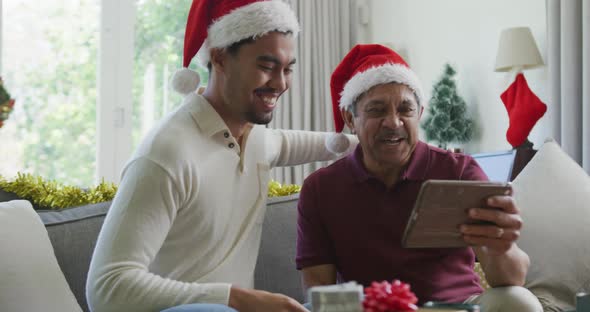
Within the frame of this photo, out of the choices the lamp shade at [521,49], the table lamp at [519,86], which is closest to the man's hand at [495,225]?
the table lamp at [519,86]

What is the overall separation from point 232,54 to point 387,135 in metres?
0.43

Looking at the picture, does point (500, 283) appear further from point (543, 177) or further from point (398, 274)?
point (543, 177)

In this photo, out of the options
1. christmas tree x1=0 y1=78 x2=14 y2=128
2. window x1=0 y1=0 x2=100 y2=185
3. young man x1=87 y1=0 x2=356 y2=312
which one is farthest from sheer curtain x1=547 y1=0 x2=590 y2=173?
window x1=0 y1=0 x2=100 y2=185

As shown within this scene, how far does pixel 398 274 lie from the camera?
1848mm

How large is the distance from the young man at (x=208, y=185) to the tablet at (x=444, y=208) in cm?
27

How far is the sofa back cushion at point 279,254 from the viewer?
2.21 m

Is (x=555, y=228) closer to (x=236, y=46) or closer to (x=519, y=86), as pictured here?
(x=236, y=46)

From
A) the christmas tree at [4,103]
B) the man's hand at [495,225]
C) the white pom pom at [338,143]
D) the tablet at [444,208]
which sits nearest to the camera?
the tablet at [444,208]

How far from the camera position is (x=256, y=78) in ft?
5.97

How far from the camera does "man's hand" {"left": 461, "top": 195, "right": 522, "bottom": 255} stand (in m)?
1.46

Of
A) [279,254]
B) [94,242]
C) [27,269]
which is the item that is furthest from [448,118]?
[27,269]

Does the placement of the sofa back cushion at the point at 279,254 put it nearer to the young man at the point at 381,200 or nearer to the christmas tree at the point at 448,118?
the young man at the point at 381,200

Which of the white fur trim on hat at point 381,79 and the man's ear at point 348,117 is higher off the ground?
the white fur trim on hat at point 381,79

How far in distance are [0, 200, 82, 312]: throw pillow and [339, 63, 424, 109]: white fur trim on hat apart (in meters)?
0.86
